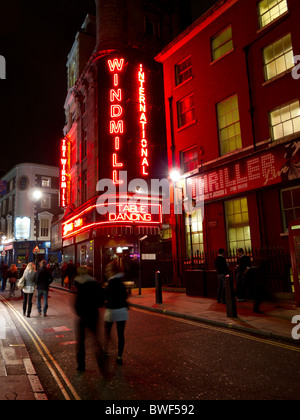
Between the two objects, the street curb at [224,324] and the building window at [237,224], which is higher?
the building window at [237,224]

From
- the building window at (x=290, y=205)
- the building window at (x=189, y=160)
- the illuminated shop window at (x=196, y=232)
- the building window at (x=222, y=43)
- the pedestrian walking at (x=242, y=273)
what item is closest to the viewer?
the pedestrian walking at (x=242, y=273)

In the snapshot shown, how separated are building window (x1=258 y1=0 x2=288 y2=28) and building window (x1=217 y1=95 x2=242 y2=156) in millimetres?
3414

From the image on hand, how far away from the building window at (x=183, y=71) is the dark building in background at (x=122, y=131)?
4.36 metres

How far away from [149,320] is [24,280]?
4.96 m

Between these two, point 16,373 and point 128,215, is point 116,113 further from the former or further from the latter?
point 16,373

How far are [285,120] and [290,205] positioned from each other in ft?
11.8

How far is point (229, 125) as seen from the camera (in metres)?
15.2

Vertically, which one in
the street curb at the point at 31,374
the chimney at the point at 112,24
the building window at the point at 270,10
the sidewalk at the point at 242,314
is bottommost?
the street curb at the point at 31,374

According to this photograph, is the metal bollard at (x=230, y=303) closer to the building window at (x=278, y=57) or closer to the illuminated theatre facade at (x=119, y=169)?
the building window at (x=278, y=57)

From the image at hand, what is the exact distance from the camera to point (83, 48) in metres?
30.0

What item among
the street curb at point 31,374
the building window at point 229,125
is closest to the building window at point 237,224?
the building window at point 229,125

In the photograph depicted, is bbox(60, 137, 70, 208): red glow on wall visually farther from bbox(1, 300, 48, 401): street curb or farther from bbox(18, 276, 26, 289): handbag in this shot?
bbox(1, 300, 48, 401): street curb

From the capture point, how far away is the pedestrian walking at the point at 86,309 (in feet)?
17.4
